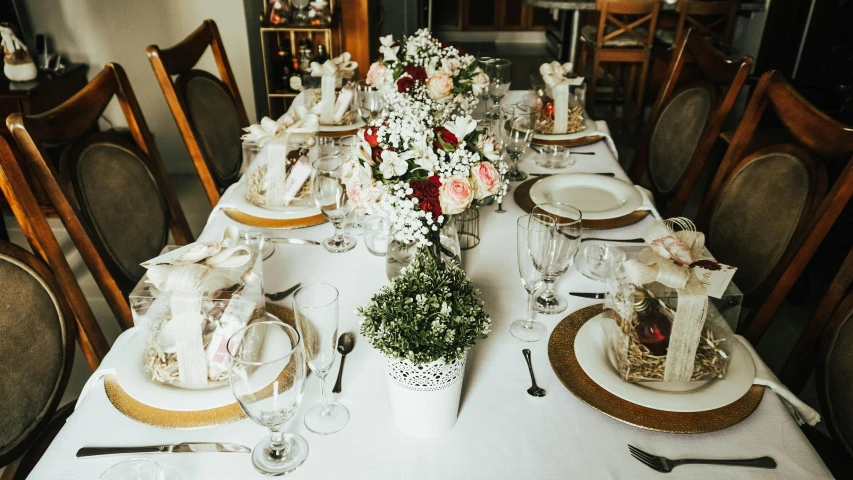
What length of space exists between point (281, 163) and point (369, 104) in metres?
0.61

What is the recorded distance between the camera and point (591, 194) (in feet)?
5.34

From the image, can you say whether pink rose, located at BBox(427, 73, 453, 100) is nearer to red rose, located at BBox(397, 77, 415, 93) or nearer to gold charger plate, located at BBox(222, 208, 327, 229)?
red rose, located at BBox(397, 77, 415, 93)

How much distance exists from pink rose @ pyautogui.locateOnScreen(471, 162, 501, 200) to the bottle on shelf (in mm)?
291

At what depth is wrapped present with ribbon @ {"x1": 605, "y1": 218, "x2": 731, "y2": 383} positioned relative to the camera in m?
0.91

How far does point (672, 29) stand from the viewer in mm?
4738

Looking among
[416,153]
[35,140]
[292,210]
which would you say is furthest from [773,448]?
[35,140]

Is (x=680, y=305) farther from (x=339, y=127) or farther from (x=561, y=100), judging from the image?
(x=339, y=127)

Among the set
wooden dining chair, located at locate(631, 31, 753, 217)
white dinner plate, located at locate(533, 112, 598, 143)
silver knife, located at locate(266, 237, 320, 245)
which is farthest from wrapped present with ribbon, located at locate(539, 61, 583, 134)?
silver knife, located at locate(266, 237, 320, 245)

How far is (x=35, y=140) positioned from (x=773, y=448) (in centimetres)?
139

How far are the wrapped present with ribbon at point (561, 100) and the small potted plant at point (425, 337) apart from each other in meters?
1.27

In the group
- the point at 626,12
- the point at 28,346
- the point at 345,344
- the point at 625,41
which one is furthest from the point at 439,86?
the point at 625,41

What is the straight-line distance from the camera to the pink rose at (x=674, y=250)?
932 mm

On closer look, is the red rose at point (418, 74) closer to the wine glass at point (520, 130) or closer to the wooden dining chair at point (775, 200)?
the wine glass at point (520, 130)

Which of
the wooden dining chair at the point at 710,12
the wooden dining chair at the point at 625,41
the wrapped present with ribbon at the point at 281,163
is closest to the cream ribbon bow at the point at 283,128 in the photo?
the wrapped present with ribbon at the point at 281,163
